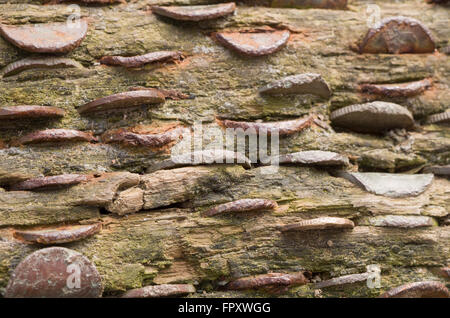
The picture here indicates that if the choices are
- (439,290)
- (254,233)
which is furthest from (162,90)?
(439,290)

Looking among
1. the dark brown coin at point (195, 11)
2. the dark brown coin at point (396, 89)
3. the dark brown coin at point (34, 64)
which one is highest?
the dark brown coin at point (195, 11)

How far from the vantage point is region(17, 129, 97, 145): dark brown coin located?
6.91 feet

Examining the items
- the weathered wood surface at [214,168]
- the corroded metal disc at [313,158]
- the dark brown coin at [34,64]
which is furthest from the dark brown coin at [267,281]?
the dark brown coin at [34,64]

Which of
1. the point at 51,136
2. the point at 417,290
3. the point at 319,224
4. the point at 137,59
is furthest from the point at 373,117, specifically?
the point at 51,136

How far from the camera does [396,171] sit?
2.46m

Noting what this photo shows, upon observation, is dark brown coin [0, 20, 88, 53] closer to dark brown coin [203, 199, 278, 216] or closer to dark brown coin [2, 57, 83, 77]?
dark brown coin [2, 57, 83, 77]


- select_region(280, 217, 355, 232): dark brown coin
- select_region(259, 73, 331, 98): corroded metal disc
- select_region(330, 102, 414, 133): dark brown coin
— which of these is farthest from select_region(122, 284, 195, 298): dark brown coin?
select_region(330, 102, 414, 133): dark brown coin

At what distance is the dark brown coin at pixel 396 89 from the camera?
2502mm

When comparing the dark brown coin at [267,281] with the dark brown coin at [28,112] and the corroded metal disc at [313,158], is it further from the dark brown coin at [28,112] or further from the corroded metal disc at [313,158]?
the dark brown coin at [28,112]

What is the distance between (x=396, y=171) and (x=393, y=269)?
1.68ft

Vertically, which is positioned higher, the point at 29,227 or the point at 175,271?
the point at 29,227

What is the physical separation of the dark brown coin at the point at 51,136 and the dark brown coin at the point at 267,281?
908mm

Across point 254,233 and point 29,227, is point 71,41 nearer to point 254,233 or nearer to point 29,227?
point 29,227

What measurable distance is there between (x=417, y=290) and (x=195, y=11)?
1611mm
